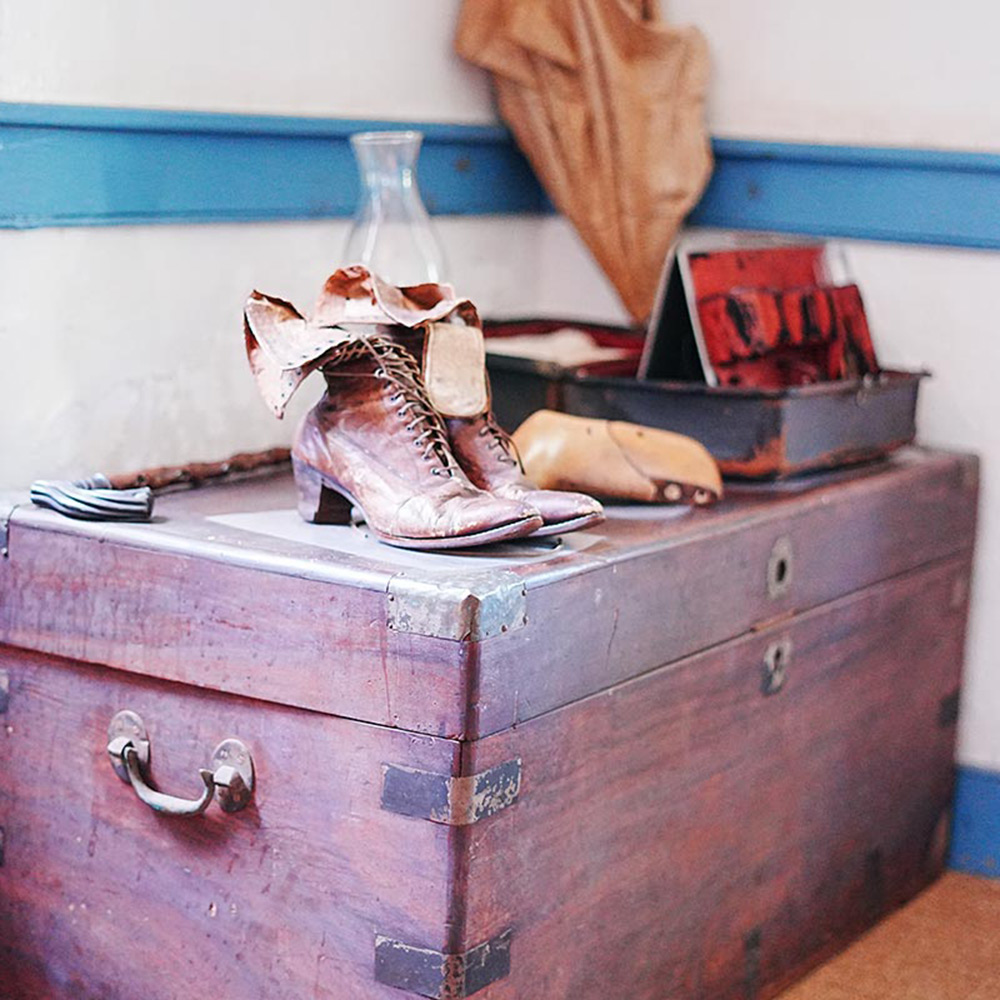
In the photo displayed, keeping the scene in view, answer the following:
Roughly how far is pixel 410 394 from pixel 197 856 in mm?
509

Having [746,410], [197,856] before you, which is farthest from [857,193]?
[197,856]

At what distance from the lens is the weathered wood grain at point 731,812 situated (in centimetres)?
158

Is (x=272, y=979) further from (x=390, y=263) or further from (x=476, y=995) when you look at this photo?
(x=390, y=263)

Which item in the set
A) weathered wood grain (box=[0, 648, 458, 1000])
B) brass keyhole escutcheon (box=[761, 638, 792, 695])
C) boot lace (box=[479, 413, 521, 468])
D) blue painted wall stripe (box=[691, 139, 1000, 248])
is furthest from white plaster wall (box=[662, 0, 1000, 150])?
weathered wood grain (box=[0, 648, 458, 1000])

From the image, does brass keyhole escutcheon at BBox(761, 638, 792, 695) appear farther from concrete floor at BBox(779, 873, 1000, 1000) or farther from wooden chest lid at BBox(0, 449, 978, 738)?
concrete floor at BBox(779, 873, 1000, 1000)

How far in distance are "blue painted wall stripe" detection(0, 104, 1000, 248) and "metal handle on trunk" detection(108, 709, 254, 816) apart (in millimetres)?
590

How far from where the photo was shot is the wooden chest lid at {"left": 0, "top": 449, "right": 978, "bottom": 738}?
1469 mm

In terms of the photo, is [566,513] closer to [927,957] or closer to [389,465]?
[389,465]

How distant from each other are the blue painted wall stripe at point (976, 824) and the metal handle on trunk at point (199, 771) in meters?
1.28

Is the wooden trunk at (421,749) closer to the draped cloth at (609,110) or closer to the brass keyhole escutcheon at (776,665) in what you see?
the brass keyhole escutcheon at (776,665)

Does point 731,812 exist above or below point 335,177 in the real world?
below

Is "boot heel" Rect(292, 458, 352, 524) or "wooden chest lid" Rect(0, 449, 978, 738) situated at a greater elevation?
"boot heel" Rect(292, 458, 352, 524)

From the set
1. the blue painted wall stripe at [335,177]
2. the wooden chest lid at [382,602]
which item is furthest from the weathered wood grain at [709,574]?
the blue painted wall stripe at [335,177]

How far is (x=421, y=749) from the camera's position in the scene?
1472 mm
